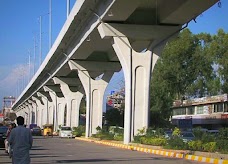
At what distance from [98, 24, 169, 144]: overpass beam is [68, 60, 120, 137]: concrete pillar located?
56.5 ft

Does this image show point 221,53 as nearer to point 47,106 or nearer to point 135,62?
point 135,62

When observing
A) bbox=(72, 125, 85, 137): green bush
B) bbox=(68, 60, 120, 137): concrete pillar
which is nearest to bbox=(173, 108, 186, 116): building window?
bbox=(72, 125, 85, 137): green bush

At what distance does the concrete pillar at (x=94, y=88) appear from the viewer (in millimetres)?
49781

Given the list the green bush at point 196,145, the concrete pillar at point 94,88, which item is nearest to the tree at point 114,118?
the concrete pillar at point 94,88

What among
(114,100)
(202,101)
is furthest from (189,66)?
(114,100)

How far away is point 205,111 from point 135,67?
125 ft

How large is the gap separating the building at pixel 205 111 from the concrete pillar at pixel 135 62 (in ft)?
66.3

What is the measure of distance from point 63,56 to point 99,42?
11558mm

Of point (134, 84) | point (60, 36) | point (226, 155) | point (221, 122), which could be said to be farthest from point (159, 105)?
point (226, 155)

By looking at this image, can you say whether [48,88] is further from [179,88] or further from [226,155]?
[226,155]

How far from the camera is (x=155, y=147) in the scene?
2667 centimetres

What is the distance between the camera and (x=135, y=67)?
3222 cm

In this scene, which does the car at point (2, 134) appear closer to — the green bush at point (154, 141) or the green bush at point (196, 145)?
the green bush at point (154, 141)

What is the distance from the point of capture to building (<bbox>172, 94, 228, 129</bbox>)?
60.4 metres
